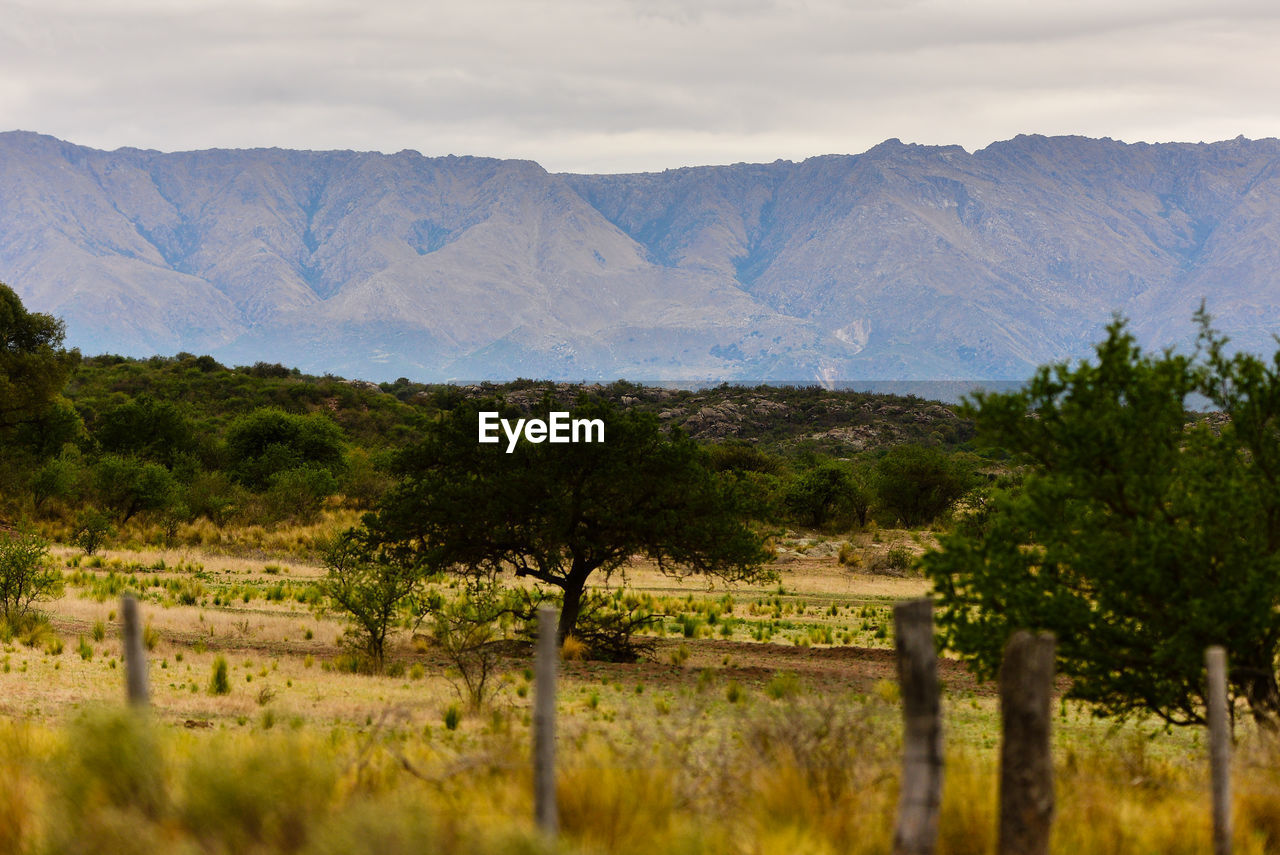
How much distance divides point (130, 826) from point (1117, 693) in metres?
10.4

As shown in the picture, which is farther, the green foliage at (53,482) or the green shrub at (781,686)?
the green foliage at (53,482)

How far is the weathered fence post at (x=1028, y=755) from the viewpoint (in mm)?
8750

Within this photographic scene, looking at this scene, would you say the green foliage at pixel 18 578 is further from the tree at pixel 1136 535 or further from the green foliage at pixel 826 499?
the green foliage at pixel 826 499

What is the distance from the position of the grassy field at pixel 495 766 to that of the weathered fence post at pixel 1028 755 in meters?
0.86

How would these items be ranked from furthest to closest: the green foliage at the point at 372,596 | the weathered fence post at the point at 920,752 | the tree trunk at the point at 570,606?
the tree trunk at the point at 570,606, the green foliage at the point at 372,596, the weathered fence post at the point at 920,752

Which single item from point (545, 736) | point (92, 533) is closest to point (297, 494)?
point (92, 533)

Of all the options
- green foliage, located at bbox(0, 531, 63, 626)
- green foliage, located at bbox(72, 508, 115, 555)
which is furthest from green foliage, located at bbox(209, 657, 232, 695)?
green foliage, located at bbox(72, 508, 115, 555)

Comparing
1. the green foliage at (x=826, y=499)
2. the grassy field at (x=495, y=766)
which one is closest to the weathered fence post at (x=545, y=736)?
the grassy field at (x=495, y=766)

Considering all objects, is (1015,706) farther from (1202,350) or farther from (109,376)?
(109,376)

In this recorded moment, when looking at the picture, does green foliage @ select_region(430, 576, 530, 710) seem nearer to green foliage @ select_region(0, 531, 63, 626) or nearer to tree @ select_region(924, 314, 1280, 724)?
tree @ select_region(924, 314, 1280, 724)

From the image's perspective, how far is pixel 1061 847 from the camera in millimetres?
9508

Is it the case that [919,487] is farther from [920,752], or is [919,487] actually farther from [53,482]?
[920,752]

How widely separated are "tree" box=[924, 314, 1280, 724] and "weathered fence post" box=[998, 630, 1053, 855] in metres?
4.48

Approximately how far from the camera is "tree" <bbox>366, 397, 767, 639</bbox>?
80.6ft
